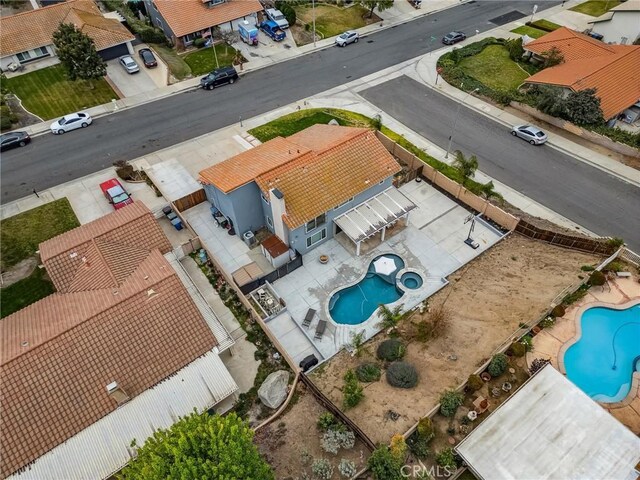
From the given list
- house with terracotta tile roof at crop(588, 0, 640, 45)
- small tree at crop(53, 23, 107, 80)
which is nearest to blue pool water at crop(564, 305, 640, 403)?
house with terracotta tile roof at crop(588, 0, 640, 45)

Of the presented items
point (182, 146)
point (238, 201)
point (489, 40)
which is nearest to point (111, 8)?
point (182, 146)

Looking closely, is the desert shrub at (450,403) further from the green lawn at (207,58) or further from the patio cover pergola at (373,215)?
the green lawn at (207,58)

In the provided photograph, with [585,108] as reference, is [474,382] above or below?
below

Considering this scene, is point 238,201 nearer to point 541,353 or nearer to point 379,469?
point 379,469

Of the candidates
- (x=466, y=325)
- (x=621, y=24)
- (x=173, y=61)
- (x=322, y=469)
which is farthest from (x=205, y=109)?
(x=621, y=24)

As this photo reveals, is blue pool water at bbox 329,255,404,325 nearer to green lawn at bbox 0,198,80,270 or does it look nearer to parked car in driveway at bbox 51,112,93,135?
green lawn at bbox 0,198,80,270

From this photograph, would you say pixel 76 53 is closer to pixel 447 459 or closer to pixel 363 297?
pixel 363 297

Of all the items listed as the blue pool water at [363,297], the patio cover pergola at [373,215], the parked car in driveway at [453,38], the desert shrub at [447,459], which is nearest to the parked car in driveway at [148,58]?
the patio cover pergola at [373,215]
